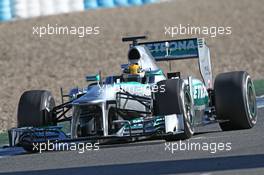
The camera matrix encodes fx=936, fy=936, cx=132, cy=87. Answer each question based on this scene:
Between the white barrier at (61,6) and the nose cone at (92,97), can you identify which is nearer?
the nose cone at (92,97)

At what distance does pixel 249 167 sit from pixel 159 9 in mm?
26820

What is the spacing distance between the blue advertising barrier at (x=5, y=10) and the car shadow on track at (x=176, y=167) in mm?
18585

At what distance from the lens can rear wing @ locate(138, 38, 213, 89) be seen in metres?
13.3

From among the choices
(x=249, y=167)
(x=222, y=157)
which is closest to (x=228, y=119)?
(x=222, y=157)

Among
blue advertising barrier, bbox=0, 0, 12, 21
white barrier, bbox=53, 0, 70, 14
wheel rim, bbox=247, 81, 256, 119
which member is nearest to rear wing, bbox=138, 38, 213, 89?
wheel rim, bbox=247, 81, 256, 119

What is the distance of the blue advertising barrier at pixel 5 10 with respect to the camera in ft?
91.2

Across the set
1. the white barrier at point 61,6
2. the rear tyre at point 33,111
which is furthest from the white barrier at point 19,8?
the rear tyre at point 33,111

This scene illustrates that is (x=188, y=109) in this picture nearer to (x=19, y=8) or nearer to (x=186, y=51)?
(x=186, y=51)

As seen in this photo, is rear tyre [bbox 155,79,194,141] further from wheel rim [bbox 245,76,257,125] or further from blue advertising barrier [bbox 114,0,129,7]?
blue advertising barrier [bbox 114,0,129,7]

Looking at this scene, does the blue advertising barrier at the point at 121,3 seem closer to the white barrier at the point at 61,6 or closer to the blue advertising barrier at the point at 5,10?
the white barrier at the point at 61,6

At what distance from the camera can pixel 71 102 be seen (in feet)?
38.8


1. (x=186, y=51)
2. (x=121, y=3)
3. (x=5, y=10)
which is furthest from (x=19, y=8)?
(x=186, y=51)

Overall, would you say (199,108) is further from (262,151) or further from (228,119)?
(262,151)

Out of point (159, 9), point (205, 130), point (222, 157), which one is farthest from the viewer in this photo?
point (159, 9)
